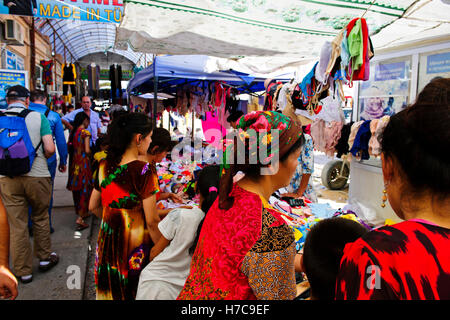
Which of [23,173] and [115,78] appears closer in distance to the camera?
[23,173]

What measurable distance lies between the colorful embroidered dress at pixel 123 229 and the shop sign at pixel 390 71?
4689mm

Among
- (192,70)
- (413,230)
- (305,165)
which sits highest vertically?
(192,70)

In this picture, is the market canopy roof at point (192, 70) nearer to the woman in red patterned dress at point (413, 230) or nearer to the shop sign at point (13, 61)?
the woman in red patterned dress at point (413, 230)

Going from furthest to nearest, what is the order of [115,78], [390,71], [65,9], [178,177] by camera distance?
1. [115,78]
2. [390,71]
3. [65,9]
4. [178,177]

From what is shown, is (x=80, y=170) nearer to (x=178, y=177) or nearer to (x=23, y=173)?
(x=23, y=173)

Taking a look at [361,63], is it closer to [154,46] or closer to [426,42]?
[426,42]

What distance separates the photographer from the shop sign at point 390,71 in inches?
194

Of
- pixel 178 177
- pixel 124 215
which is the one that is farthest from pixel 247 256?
pixel 178 177

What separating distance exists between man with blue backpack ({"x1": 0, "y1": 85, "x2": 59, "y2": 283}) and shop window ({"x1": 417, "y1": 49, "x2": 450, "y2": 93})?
5226 millimetres

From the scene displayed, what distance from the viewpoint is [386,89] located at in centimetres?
517

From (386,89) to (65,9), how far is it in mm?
5523

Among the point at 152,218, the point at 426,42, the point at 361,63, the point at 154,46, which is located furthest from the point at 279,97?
the point at 152,218

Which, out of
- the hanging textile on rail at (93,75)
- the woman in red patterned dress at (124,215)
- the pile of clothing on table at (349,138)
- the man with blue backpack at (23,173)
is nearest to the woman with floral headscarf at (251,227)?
the woman in red patterned dress at (124,215)

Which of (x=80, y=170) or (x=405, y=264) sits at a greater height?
(x=405, y=264)
